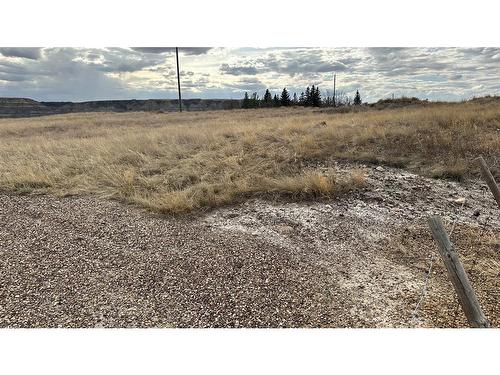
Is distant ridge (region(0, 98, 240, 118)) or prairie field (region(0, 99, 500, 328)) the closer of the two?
prairie field (region(0, 99, 500, 328))

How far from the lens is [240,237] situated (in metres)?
3.55

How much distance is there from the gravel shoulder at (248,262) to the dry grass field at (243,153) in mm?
403

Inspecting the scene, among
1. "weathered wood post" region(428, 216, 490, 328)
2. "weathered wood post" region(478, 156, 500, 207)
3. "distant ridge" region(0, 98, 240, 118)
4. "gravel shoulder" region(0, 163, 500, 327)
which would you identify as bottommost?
"gravel shoulder" region(0, 163, 500, 327)

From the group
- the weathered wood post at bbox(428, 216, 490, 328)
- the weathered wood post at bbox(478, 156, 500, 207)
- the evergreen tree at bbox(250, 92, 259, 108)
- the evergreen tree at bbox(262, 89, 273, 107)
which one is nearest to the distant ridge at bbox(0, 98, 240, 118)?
the evergreen tree at bbox(250, 92, 259, 108)

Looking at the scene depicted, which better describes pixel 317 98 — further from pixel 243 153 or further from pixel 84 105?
pixel 84 105

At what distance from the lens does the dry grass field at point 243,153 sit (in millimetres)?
4762

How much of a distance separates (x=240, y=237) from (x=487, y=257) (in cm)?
248

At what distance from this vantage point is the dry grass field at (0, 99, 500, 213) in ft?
15.6

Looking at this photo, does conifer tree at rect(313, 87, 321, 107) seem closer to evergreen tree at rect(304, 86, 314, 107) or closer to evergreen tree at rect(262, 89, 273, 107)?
evergreen tree at rect(304, 86, 314, 107)

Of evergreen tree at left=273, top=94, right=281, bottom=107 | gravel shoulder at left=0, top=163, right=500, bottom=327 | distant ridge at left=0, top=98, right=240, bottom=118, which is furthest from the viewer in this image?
evergreen tree at left=273, top=94, right=281, bottom=107

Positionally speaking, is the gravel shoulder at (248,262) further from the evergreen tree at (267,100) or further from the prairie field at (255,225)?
the evergreen tree at (267,100)

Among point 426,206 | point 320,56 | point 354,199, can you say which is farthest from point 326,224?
point 320,56

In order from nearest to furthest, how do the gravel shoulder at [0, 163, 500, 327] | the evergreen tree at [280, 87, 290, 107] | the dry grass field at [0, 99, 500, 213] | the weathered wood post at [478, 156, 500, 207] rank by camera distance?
1. the gravel shoulder at [0, 163, 500, 327]
2. the weathered wood post at [478, 156, 500, 207]
3. the evergreen tree at [280, 87, 290, 107]
4. the dry grass field at [0, 99, 500, 213]

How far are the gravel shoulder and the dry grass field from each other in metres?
0.40
